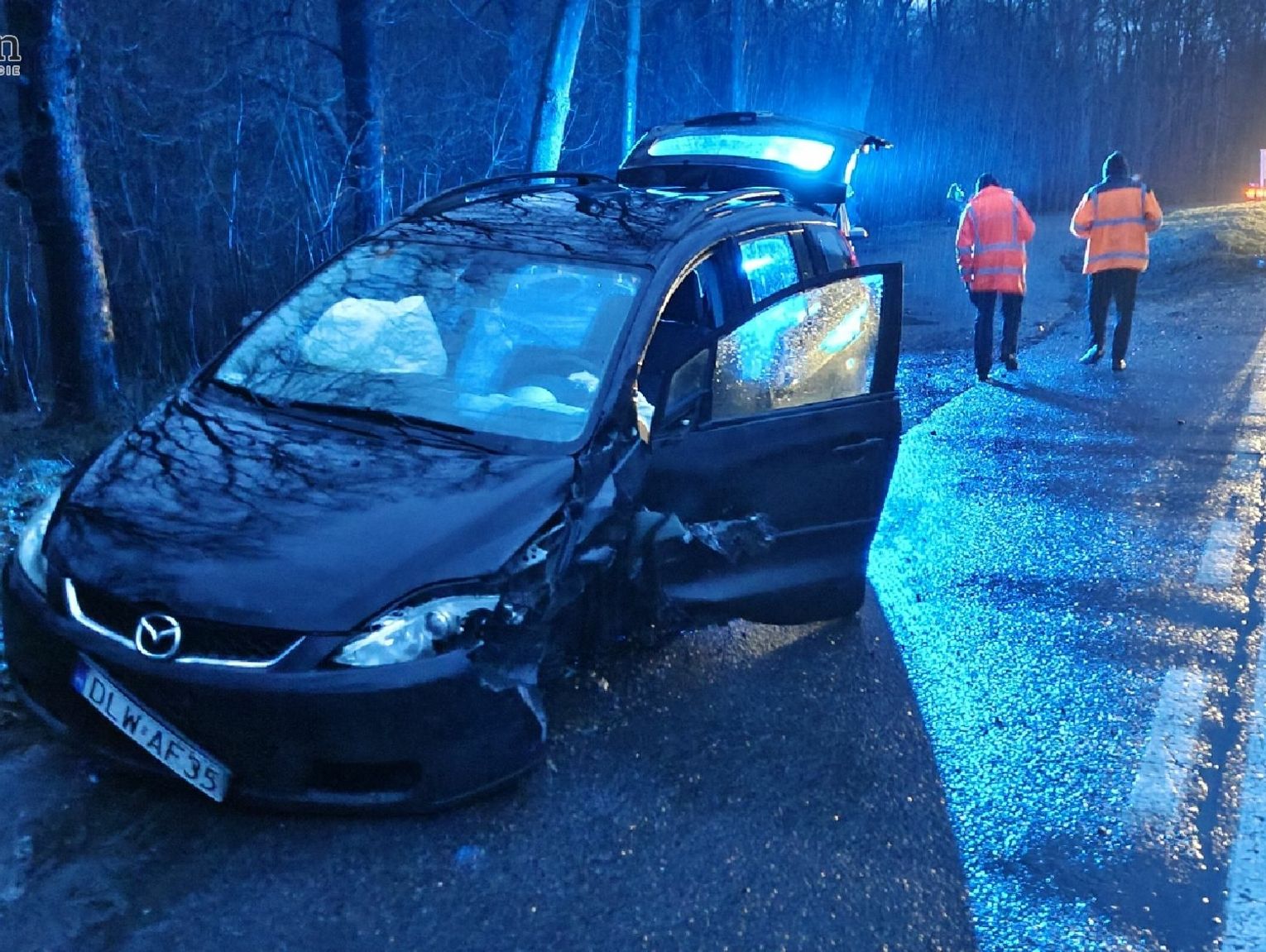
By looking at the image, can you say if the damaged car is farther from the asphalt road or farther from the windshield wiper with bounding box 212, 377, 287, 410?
the asphalt road

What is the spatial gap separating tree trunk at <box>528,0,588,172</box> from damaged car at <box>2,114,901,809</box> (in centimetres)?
734

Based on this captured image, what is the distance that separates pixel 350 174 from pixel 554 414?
8403 millimetres

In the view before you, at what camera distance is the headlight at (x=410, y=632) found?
3.21 meters

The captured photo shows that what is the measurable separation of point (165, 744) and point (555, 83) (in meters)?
10.6

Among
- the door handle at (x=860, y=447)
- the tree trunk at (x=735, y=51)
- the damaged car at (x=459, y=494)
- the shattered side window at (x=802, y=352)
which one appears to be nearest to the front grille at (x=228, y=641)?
the damaged car at (x=459, y=494)

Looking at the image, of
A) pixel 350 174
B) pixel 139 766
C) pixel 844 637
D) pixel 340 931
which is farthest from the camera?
pixel 350 174

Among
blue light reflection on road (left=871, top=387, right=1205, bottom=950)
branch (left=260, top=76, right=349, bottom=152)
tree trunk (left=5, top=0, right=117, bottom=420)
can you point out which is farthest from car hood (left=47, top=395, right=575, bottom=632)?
branch (left=260, top=76, right=349, bottom=152)

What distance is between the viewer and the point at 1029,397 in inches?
409

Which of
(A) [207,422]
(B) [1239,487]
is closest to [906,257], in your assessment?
(B) [1239,487]

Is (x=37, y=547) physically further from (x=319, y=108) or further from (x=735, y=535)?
(x=319, y=108)

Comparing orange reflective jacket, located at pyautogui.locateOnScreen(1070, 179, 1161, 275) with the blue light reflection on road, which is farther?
orange reflective jacket, located at pyautogui.locateOnScreen(1070, 179, 1161, 275)

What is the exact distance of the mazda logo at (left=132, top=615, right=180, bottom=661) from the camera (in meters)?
3.18

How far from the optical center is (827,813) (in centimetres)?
373

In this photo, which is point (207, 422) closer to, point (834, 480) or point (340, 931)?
point (340, 931)
